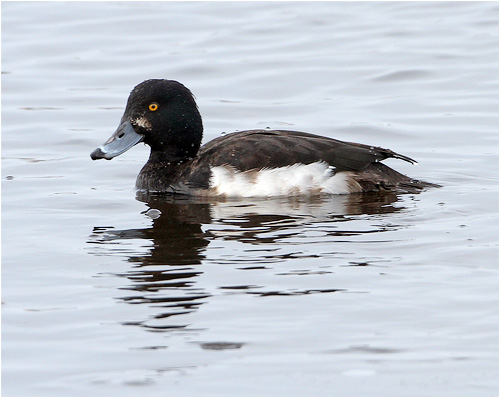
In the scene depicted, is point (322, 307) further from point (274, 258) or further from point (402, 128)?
point (402, 128)

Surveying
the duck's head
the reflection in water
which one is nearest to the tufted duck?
the duck's head

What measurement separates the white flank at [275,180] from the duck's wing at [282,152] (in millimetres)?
60

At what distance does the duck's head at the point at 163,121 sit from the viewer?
9.73 meters

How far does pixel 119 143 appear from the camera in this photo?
973cm

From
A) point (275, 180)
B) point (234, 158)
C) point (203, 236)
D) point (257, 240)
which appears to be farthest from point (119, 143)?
point (257, 240)

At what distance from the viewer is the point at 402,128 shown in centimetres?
1213

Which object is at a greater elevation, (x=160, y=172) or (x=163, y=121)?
(x=163, y=121)

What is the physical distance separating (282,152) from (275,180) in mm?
261

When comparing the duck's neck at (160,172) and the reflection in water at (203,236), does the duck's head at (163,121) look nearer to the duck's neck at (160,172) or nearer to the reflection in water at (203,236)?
the duck's neck at (160,172)

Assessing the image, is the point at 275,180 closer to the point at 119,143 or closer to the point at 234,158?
the point at 234,158

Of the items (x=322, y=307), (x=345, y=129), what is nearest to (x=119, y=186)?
(x=345, y=129)

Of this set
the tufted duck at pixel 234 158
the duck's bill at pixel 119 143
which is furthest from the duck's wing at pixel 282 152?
the duck's bill at pixel 119 143

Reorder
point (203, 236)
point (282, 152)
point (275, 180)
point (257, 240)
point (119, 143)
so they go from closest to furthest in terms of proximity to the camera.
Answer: point (257, 240)
point (203, 236)
point (282, 152)
point (275, 180)
point (119, 143)

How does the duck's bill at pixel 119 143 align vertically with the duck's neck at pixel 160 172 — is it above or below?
above
